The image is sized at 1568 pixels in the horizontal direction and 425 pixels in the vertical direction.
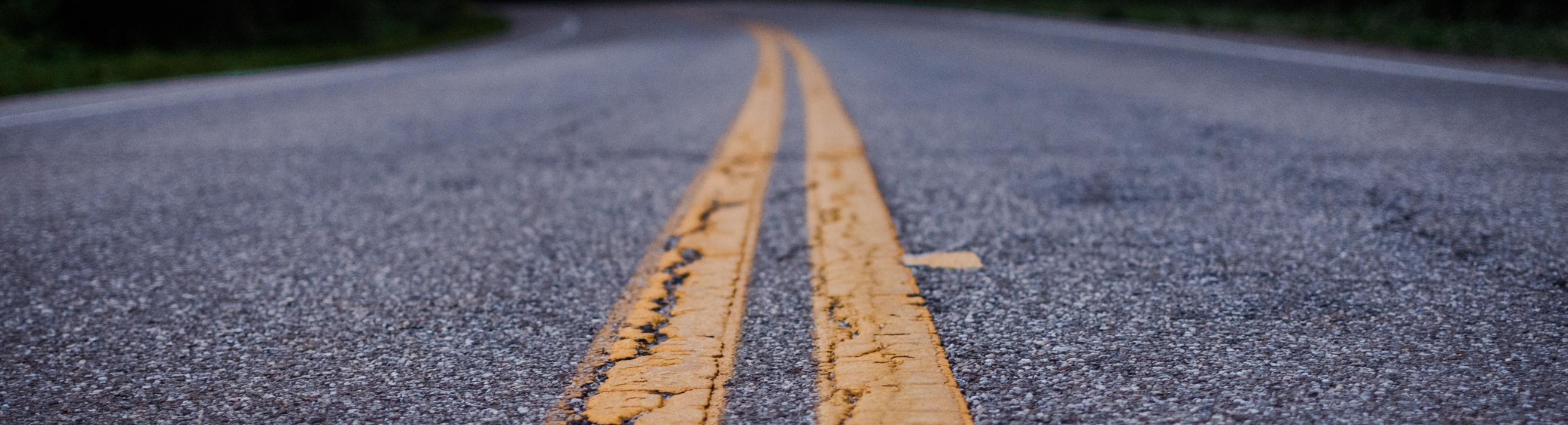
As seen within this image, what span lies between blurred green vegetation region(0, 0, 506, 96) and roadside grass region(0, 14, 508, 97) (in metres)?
0.02

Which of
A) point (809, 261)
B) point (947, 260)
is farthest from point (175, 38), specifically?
point (947, 260)

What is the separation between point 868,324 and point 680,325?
0.29 metres

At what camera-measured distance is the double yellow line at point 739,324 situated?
1.22 m

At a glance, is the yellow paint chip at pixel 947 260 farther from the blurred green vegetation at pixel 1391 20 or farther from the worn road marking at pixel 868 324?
the blurred green vegetation at pixel 1391 20

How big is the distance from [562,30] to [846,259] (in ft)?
54.5

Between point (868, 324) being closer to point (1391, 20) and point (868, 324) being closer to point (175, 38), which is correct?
point (1391, 20)

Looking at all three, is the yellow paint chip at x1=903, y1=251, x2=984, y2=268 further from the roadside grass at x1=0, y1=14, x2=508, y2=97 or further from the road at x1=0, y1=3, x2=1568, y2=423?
the roadside grass at x1=0, y1=14, x2=508, y2=97

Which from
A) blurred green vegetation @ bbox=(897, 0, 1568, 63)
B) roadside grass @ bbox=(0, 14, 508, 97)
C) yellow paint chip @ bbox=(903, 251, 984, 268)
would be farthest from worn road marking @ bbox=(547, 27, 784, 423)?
blurred green vegetation @ bbox=(897, 0, 1568, 63)

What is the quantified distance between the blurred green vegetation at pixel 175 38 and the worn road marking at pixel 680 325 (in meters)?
6.82

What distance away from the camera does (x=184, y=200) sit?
2.61 m

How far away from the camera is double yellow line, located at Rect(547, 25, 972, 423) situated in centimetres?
122

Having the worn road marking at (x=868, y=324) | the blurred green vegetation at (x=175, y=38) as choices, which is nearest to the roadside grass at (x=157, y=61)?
the blurred green vegetation at (x=175, y=38)

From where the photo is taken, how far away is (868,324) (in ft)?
4.85

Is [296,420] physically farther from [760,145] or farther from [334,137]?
[334,137]
